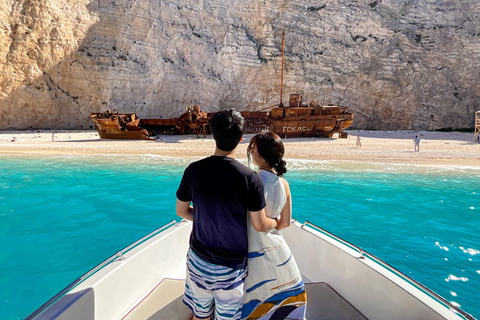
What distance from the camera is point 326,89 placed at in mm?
33938

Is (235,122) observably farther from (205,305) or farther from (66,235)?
(66,235)

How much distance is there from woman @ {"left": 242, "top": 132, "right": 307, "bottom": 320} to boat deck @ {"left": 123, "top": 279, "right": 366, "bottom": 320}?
3.96 ft

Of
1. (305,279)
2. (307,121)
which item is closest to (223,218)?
(305,279)

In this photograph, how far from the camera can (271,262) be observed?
1805 mm

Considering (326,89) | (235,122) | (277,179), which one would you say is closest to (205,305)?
(277,179)

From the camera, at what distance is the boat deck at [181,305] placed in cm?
284

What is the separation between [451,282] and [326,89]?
105 feet

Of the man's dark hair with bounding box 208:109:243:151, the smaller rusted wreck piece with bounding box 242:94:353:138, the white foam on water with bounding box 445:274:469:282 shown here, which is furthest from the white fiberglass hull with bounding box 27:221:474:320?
the smaller rusted wreck piece with bounding box 242:94:353:138

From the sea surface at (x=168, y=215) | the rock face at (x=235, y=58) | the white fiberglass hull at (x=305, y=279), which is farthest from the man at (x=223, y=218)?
the rock face at (x=235, y=58)

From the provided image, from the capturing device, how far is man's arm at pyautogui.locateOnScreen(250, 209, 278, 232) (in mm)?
1682

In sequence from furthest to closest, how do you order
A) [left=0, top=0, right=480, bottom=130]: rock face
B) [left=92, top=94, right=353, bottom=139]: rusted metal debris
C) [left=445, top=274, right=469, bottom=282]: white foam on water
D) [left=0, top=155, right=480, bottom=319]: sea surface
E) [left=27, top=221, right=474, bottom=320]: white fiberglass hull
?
[left=0, top=0, right=480, bottom=130]: rock face < [left=92, top=94, right=353, bottom=139]: rusted metal debris < [left=0, top=155, right=480, bottom=319]: sea surface < [left=445, top=274, right=469, bottom=282]: white foam on water < [left=27, top=221, right=474, bottom=320]: white fiberglass hull

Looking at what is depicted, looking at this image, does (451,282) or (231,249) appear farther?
(451,282)

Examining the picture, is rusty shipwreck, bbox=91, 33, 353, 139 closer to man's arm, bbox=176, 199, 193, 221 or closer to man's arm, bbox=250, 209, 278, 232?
man's arm, bbox=176, 199, 193, 221

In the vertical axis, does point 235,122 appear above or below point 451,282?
above
